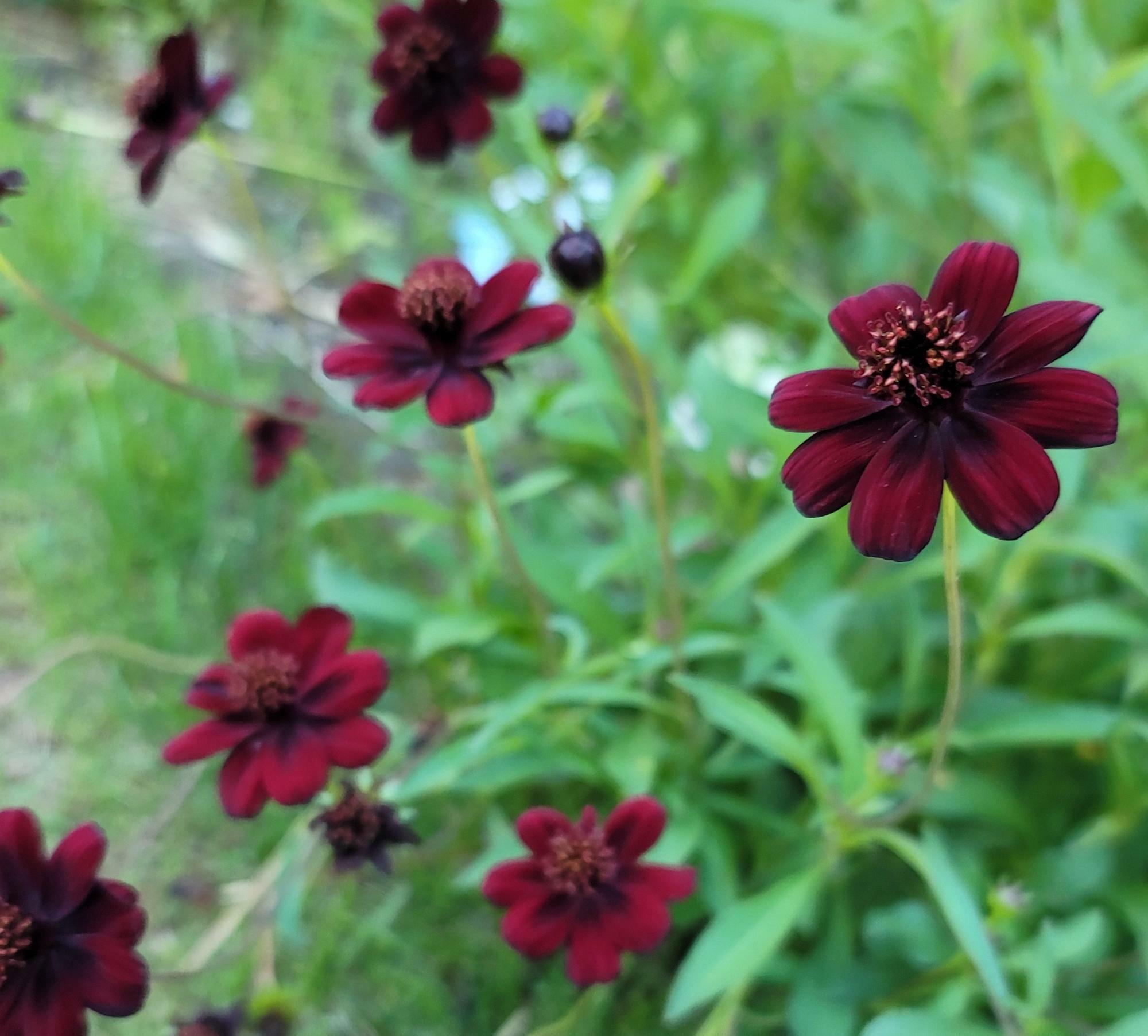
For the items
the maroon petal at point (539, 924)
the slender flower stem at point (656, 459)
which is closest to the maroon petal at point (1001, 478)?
the slender flower stem at point (656, 459)

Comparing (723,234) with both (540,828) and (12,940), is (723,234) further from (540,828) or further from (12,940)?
(12,940)

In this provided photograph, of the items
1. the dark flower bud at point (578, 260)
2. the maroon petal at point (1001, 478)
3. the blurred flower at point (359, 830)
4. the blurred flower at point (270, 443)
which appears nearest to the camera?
the maroon petal at point (1001, 478)

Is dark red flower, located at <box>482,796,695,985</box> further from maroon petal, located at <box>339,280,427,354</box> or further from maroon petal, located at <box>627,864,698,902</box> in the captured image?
maroon petal, located at <box>339,280,427,354</box>

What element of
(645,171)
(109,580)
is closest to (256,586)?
(109,580)

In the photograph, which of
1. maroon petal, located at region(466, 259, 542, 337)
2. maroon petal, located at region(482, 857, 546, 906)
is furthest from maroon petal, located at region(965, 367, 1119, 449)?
maroon petal, located at region(482, 857, 546, 906)

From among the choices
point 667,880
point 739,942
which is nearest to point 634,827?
point 667,880

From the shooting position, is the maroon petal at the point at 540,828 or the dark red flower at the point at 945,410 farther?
the maroon petal at the point at 540,828

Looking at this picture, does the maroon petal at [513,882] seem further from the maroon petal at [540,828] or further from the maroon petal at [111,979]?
the maroon petal at [111,979]
